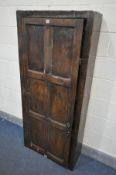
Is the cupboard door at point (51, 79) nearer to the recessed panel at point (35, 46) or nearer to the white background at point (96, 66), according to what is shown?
the recessed panel at point (35, 46)

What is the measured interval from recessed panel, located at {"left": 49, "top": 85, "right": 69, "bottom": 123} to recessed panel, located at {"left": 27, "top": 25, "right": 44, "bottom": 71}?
242 millimetres

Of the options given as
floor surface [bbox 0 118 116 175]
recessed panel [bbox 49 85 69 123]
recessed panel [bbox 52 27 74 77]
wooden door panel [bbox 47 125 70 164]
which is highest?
recessed panel [bbox 52 27 74 77]

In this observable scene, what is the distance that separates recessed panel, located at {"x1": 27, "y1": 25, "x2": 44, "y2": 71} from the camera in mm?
1298

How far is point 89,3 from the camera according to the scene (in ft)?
4.36

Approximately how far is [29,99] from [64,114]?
1.41 ft

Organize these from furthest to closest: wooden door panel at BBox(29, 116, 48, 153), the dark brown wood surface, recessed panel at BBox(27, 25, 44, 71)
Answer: wooden door panel at BBox(29, 116, 48, 153) → recessed panel at BBox(27, 25, 44, 71) → the dark brown wood surface

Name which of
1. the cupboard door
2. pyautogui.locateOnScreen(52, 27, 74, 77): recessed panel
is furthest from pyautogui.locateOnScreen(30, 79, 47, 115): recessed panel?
pyautogui.locateOnScreen(52, 27, 74, 77): recessed panel

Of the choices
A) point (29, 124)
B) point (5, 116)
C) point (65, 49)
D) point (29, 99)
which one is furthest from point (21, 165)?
point (65, 49)

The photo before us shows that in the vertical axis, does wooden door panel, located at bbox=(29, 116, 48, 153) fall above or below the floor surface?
above

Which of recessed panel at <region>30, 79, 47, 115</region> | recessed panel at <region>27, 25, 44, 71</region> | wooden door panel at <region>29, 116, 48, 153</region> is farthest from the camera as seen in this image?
wooden door panel at <region>29, 116, 48, 153</region>

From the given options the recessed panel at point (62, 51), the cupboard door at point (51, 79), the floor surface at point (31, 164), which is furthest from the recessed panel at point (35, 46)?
the floor surface at point (31, 164)

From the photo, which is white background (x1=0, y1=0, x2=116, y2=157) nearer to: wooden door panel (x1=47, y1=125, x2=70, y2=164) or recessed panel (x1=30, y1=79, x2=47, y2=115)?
wooden door panel (x1=47, y1=125, x2=70, y2=164)

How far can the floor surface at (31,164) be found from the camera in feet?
5.60

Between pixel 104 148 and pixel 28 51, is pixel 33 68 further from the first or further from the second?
pixel 104 148
